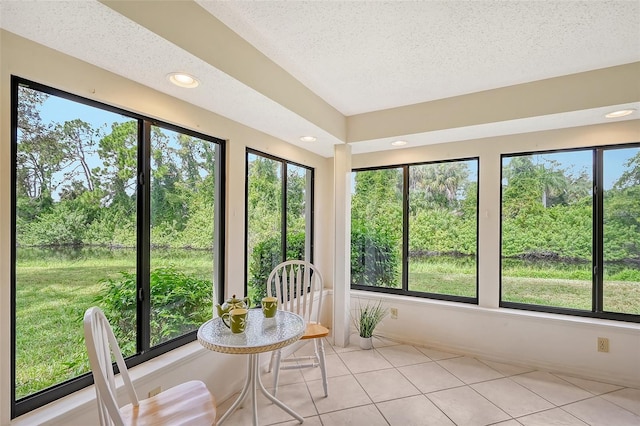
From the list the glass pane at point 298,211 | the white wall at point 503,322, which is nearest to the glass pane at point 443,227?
the white wall at point 503,322

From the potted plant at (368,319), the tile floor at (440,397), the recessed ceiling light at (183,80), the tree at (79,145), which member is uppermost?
the recessed ceiling light at (183,80)

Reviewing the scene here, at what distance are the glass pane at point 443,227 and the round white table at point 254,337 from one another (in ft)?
6.81

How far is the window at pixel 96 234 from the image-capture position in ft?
4.91

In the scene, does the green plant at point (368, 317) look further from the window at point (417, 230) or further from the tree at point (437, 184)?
the tree at point (437, 184)

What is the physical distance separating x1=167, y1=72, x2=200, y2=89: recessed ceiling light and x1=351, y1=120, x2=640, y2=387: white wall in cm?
252

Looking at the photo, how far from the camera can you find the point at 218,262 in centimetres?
256

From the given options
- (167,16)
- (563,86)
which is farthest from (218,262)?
(563,86)

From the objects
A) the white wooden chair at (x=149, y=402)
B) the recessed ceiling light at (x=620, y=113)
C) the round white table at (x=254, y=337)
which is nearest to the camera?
the white wooden chair at (x=149, y=402)

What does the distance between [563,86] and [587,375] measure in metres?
2.52

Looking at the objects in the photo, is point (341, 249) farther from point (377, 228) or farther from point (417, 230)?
point (417, 230)

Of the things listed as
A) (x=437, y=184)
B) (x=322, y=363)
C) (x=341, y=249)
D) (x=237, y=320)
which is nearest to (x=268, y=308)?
(x=237, y=320)

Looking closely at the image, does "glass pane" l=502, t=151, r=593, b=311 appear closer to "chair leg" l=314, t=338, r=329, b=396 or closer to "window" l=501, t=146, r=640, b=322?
"window" l=501, t=146, r=640, b=322

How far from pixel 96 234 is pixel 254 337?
44.3 inches

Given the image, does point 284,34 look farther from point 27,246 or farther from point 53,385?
point 53,385
